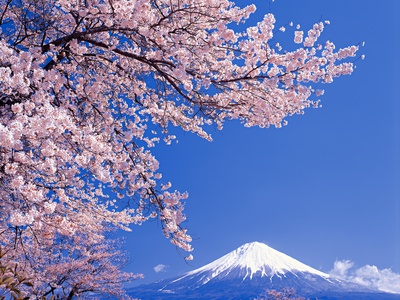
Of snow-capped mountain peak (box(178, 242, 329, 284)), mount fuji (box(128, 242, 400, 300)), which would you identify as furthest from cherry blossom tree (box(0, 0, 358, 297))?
snow-capped mountain peak (box(178, 242, 329, 284))

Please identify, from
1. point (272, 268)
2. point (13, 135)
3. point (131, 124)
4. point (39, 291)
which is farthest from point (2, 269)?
point (272, 268)

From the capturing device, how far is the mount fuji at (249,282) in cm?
16488

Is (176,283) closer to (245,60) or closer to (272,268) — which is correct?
(272,268)

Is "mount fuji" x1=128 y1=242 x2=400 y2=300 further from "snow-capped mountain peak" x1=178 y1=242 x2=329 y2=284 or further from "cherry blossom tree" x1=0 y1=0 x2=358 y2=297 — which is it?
"cherry blossom tree" x1=0 y1=0 x2=358 y2=297

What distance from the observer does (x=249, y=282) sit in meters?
178

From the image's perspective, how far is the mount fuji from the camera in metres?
165

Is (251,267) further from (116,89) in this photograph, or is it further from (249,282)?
(116,89)

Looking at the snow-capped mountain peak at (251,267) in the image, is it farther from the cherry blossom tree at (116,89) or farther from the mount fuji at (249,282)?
the cherry blossom tree at (116,89)

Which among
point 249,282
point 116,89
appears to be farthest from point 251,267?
point 116,89

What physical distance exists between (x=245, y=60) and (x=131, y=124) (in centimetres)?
258

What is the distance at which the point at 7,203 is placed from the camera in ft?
18.1

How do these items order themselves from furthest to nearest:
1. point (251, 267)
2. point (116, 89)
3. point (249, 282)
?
point (251, 267), point (249, 282), point (116, 89)

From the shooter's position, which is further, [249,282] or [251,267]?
[251,267]

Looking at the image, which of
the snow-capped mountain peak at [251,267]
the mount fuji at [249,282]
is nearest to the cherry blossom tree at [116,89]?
the mount fuji at [249,282]
